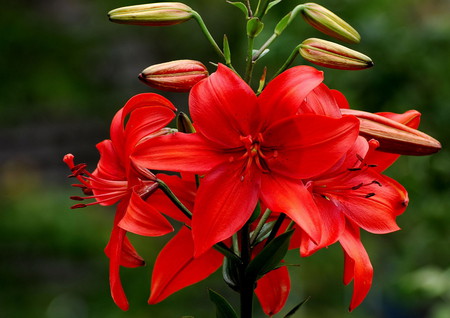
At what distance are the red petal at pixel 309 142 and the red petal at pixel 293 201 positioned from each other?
0.01 m

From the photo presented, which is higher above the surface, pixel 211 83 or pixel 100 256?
pixel 211 83

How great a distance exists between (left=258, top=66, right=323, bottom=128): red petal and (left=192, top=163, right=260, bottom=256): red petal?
0.09 metres

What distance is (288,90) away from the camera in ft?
2.96

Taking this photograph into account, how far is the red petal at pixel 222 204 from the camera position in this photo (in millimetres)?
873

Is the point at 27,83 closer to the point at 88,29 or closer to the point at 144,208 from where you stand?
the point at 88,29

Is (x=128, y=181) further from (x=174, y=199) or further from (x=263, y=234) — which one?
(x=263, y=234)

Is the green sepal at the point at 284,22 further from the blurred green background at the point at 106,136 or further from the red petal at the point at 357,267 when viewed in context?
the blurred green background at the point at 106,136

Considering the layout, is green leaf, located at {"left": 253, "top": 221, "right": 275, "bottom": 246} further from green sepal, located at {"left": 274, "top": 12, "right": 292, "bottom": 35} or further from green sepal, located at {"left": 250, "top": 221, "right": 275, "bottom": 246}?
green sepal, located at {"left": 274, "top": 12, "right": 292, "bottom": 35}

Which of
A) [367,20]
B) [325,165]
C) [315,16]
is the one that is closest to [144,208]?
[325,165]

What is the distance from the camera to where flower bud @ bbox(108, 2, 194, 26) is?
3.40 feet

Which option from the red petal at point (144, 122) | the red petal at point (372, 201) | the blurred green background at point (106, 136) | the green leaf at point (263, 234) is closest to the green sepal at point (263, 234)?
the green leaf at point (263, 234)

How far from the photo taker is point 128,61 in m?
6.22

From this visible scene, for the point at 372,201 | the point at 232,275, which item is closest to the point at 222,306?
the point at 232,275

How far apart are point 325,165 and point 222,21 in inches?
152
